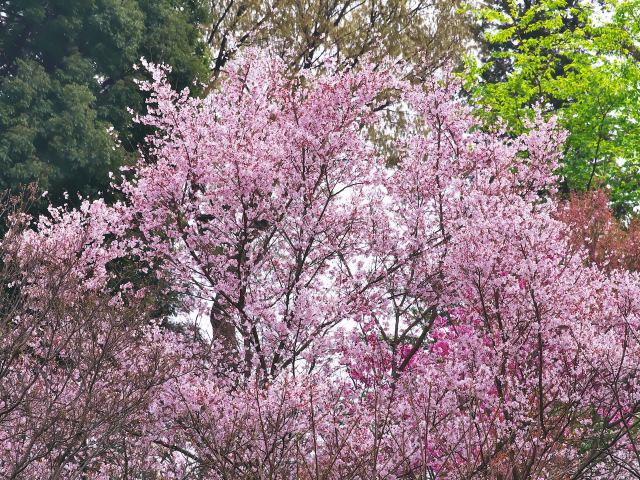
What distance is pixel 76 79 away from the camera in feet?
53.4

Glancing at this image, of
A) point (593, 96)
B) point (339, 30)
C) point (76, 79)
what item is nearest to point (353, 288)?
point (76, 79)

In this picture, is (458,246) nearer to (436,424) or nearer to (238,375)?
(436,424)

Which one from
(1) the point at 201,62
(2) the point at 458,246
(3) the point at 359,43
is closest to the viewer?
(2) the point at 458,246

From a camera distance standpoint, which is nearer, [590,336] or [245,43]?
[590,336]

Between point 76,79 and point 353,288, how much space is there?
876 cm

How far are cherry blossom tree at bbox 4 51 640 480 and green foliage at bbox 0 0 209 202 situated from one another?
4.06 metres

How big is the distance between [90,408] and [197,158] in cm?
373

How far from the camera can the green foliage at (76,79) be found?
15297 millimetres

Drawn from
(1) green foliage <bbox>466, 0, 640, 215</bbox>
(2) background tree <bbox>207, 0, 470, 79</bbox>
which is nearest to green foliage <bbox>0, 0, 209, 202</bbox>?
(2) background tree <bbox>207, 0, 470, 79</bbox>

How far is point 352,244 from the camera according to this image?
420 inches

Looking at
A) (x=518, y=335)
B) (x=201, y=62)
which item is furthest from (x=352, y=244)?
(x=201, y=62)

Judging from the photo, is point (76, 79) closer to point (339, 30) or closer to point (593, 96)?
point (339, 30)

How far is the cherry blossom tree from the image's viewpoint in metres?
8.77

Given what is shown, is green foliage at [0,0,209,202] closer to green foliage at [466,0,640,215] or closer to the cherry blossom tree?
the cherry blossom tree
